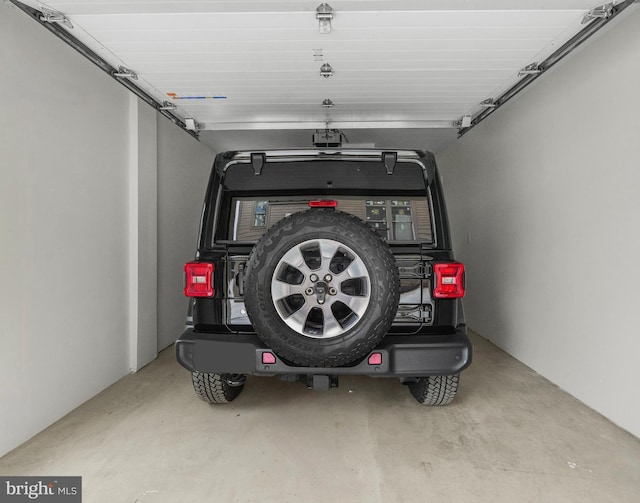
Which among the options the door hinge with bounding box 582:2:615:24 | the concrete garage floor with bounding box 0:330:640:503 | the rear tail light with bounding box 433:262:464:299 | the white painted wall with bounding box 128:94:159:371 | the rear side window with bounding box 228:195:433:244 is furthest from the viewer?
the white painted wall with bounding box 128:94:159:371

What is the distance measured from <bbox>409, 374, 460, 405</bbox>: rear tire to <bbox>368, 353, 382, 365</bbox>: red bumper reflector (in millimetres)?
730

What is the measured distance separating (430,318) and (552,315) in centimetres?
170

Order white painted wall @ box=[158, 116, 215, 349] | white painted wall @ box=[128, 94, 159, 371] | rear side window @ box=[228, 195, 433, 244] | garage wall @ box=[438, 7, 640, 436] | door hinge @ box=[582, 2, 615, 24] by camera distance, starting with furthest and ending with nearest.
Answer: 1. white painted wall @ box=[158, 116, 215, 349]
2. white painted wall @ box=[128, 94, 159, 371]
3. garage wall @ box=[438, 7, 640, 436]
4. rear side window @ box=[228, 195, 433, 244]
5. door hinge @ box=[582, 2, 615, 24]

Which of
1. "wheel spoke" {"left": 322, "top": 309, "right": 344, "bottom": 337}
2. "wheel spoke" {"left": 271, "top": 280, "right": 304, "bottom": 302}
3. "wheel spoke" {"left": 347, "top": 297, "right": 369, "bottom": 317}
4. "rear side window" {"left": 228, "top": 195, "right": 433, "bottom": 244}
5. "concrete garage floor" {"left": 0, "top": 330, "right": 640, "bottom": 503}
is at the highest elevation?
"rear side window" {"left": 228, "top": 195, "right": 433, "bottom": 244}

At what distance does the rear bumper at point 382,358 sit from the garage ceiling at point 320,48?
1807 millimetres

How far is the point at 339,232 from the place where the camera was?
5.58 feet

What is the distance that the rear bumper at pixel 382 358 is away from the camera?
1824 mm

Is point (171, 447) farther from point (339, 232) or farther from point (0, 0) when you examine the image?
point (0, 0)

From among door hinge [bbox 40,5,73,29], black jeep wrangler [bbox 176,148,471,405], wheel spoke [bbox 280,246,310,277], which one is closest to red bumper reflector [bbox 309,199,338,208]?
black jeep wrangler [bbox 176,148,471,405]

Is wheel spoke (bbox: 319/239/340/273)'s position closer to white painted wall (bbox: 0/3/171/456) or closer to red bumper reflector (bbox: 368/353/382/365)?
red bumper reflector (bbox: 368/353/382/365)

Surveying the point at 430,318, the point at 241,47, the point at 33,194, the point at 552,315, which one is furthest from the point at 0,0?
the point at 552,315

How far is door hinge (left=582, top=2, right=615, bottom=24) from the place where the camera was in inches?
71.2

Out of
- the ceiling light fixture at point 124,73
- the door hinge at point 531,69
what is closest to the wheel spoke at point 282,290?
the ceiling light fixture at point 124,73

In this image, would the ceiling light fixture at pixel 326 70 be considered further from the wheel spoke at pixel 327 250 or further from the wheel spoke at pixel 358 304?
the wheel spoke at pixel 358 304
